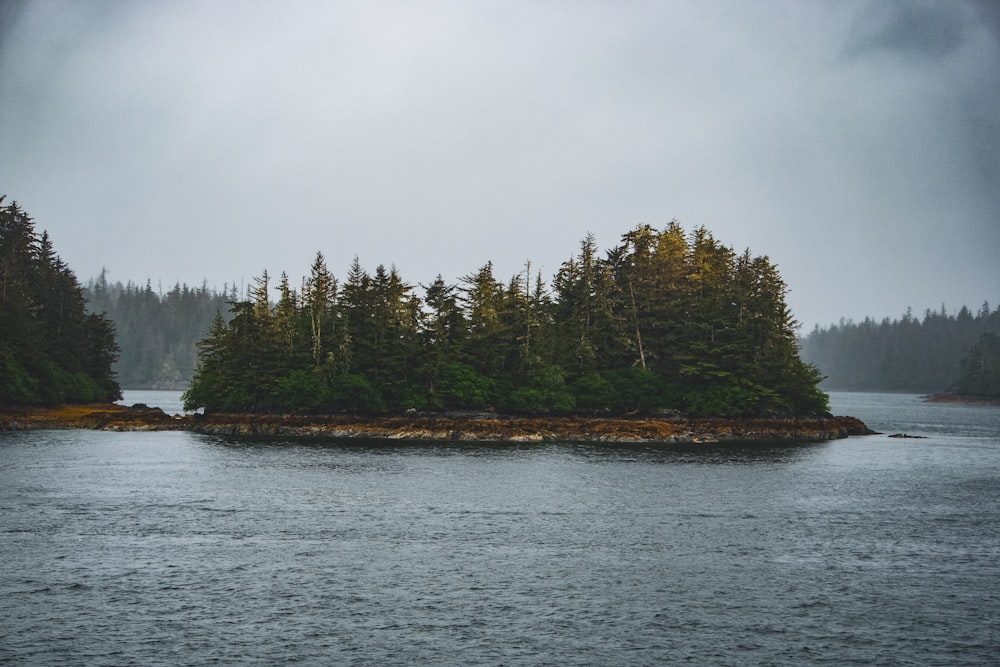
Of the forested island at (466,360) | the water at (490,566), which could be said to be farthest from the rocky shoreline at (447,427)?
the water at (490,566)

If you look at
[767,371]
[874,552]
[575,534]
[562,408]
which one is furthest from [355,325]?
[874,552]

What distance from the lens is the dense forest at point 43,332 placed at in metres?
92.9

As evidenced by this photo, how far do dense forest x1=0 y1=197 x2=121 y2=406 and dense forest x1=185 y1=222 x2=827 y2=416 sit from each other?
58.6ft

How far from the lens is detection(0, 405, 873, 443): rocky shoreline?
3305 inches

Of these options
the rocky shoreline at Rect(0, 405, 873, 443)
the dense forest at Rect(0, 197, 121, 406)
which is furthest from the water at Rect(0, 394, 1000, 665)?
the dense forest at Rect(0, 197, 121, 406)

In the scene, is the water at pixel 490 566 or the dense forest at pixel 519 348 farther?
the dense forest at pixel 519 348

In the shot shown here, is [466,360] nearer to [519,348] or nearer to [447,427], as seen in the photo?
[519,348]

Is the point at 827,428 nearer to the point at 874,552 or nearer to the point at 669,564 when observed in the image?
the point at 874,552

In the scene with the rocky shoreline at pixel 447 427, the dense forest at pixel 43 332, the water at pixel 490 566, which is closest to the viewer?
the water at pixel 490 566

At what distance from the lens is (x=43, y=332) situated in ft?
348

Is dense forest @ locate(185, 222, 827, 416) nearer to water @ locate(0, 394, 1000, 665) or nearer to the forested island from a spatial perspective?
the forested island

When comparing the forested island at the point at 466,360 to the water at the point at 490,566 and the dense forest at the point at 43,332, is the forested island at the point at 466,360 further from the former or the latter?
the water at the point at 490,566

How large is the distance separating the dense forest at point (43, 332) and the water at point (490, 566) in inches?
1794

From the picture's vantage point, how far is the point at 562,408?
9994 cm
